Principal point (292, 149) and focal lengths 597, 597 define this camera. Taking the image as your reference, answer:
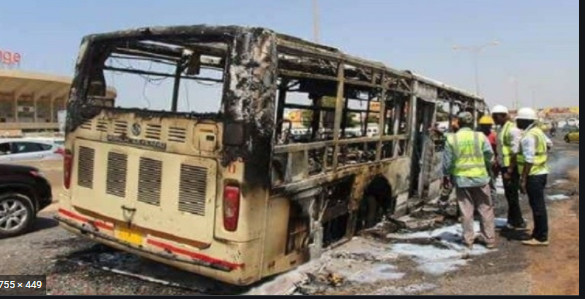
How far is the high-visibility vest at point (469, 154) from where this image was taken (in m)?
7.14

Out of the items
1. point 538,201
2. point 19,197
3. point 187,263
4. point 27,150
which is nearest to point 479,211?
point 538,201

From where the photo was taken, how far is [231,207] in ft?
15.5

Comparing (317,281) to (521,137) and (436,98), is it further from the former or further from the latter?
(436,98)

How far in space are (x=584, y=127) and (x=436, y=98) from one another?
304cm

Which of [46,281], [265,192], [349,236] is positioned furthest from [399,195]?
[46,281]

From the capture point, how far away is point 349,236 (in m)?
7.19

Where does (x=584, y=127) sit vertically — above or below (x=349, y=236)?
above

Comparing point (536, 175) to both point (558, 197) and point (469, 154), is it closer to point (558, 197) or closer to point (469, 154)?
point (469, 154)

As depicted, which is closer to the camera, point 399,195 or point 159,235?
point 159,235

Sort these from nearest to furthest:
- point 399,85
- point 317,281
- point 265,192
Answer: point 265,192 < point 317,281 < point 399,85

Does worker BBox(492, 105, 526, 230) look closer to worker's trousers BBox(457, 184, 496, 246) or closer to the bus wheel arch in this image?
worker's trousers BBox(457, 184, 496, 246)

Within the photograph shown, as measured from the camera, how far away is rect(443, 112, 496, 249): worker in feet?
23.5

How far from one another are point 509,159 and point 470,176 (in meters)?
1.27

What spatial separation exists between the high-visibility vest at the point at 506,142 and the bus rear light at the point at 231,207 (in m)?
4.69
